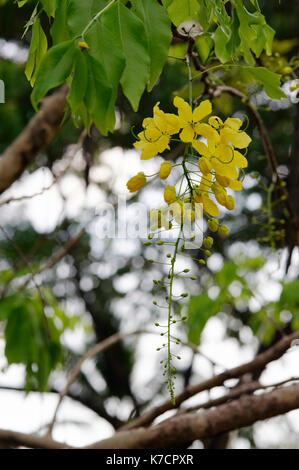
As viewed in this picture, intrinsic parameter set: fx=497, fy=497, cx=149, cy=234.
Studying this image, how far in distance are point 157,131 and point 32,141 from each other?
0.77 meters

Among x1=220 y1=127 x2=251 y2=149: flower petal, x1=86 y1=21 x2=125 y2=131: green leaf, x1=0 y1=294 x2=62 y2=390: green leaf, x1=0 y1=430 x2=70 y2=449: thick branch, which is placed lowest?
x1=0 y1=430 x2=70 y2=449: thick branch

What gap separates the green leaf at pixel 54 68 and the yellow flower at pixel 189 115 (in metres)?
0.12

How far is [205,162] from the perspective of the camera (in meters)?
0.53

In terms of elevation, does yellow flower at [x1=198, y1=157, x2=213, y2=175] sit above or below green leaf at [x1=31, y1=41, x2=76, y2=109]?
below

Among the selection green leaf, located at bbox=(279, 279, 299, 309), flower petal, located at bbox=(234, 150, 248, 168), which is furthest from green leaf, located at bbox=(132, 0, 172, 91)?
green leaf, located at bbox=(279, 279, 299, 309)

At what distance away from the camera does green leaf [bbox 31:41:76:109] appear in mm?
434

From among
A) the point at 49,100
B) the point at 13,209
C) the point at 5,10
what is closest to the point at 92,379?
the point at 13,209

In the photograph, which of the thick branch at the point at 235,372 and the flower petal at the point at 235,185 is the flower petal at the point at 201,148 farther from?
the thick branch at the point at 235,372

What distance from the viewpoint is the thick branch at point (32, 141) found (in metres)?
1.22

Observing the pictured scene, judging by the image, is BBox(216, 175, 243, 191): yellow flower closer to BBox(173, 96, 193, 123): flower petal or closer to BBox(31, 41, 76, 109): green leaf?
BBox(173, 96, 193, 123): flower petal

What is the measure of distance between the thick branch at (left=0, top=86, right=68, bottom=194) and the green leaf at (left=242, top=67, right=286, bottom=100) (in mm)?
728

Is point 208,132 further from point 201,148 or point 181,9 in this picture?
point 181,9

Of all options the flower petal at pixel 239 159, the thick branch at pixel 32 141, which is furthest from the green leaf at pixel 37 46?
the thick branch at pixel 32 141
